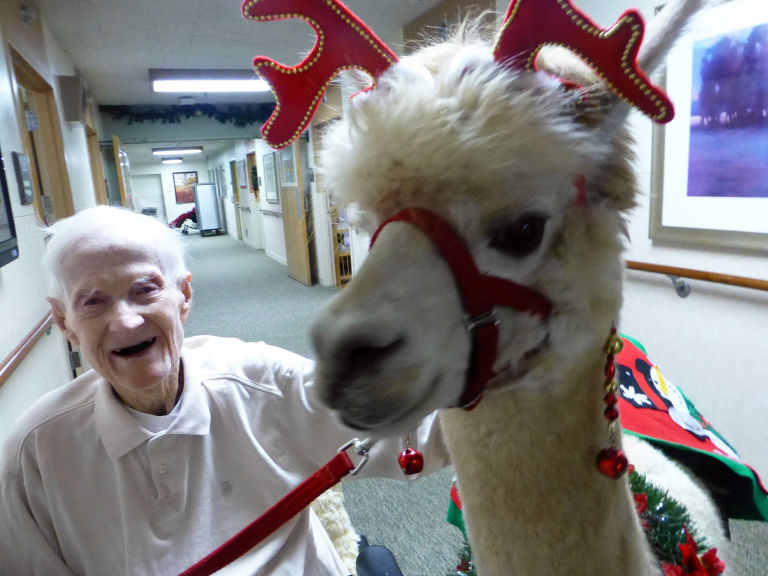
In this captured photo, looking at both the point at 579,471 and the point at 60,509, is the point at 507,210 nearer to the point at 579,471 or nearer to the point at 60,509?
the point at 579,471

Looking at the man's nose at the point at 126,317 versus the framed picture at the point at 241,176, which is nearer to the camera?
the man's nose at the point at 126,317

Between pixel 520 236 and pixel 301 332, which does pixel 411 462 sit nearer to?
pixel 520 236

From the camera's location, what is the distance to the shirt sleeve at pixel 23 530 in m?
0.97

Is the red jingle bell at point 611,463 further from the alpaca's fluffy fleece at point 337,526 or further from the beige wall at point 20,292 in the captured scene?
the beige wall at point 20,292

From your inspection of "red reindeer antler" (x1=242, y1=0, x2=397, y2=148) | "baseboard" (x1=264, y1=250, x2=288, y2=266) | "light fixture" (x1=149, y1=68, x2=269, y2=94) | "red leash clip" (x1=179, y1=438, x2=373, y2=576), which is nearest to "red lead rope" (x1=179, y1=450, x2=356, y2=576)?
"red leash clip" (x1=179, y1=438, x2=373, y2=576)

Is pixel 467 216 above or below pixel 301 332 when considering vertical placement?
above

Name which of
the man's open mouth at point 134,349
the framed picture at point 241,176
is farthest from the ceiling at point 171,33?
the framed picture at point 241,176

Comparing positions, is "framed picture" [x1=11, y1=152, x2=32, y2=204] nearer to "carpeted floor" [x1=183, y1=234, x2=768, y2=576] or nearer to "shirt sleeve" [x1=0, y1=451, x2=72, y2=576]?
"carpeted floor" [x1=183, y1=234, x2=768, y2=576]

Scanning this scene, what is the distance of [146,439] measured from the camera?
100 centimetres

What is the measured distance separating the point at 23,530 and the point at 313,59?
3.44 ft

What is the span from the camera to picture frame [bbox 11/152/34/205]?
2264 millimetres

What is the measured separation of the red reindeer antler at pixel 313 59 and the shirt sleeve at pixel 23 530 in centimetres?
85

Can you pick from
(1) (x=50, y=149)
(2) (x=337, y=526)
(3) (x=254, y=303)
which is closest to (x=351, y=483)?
(2) (x=337, y=526)

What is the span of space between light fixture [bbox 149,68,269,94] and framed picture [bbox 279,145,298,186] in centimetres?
102
